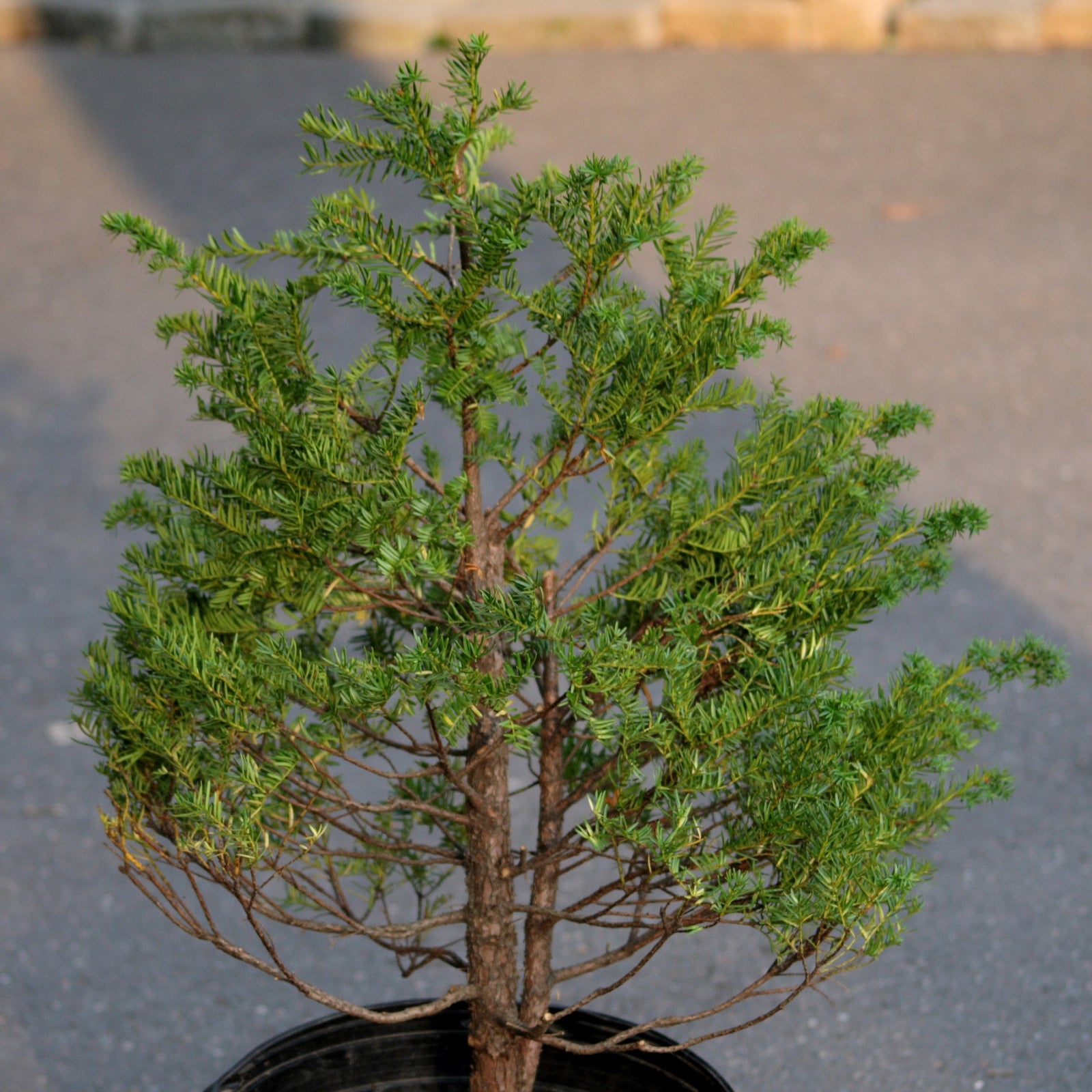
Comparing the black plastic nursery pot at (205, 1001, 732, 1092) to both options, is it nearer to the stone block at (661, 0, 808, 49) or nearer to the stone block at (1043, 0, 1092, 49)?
the stone block at (661, 0, 808, 49)

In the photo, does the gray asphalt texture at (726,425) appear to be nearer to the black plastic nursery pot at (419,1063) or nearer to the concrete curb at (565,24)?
the concrete curb at (565,24)

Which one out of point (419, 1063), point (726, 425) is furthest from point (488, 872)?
point (726, 425)

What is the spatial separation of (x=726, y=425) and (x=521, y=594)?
10.9ft

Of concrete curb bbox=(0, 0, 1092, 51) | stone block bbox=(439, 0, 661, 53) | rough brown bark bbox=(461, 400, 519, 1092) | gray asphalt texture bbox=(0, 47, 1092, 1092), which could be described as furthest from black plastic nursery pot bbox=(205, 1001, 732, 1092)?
stone block bbox=(439, 0, 661, 53)

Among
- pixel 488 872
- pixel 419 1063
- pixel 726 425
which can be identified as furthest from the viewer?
pixel 726 425

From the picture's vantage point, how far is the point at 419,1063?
1773 millimetres

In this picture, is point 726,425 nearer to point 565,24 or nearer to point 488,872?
point 488,872

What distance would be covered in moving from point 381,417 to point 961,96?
230 inches

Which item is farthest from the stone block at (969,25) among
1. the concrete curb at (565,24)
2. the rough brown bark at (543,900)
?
the rough brown bark at (543,900)

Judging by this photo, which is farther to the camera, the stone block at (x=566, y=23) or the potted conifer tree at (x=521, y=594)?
the stone block at (x=566, y=23)

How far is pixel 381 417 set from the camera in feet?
4.53

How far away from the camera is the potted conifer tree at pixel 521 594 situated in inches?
50.7

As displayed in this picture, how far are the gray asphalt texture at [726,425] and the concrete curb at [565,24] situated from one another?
14cm

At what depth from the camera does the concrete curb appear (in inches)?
267
